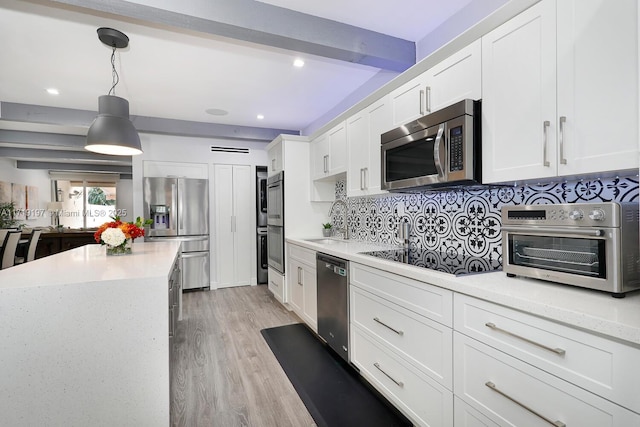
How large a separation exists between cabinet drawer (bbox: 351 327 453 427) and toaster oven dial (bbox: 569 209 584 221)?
93cm

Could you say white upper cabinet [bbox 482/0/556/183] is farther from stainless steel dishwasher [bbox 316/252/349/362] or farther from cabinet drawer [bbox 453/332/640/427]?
stainless steel dishwasher [bbox 316/252/349/362]

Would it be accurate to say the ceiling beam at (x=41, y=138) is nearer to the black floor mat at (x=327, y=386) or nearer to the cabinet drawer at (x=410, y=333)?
the black floor mat at (x=327, y=386)

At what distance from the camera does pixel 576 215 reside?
1.17 meters

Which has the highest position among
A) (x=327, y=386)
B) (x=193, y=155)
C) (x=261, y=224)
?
(x=193, y=155)

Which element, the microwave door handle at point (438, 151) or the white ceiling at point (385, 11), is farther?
the white ceiling at point (385, 11)

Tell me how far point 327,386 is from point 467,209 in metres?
1.58

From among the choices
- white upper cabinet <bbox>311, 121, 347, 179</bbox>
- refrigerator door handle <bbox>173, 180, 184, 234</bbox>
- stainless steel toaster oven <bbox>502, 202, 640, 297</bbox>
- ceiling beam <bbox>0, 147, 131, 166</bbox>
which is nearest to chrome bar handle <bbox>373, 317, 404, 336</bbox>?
stainless steel toaster oven <bbox>502, 202, 640, 297</bbox>

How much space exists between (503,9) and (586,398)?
63.4 inches

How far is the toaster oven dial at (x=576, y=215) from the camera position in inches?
45.8

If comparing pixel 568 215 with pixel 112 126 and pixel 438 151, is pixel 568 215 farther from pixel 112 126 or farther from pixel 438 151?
pixel 112 126

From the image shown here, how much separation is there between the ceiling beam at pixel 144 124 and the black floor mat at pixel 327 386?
318 cm

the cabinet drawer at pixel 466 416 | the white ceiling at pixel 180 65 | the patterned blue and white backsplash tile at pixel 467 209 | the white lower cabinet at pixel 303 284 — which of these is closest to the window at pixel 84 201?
the white ceiling at pixel 180 65

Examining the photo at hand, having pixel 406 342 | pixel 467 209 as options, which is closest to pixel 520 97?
pixel 467 209

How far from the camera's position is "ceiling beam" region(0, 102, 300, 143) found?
3.86 metres
